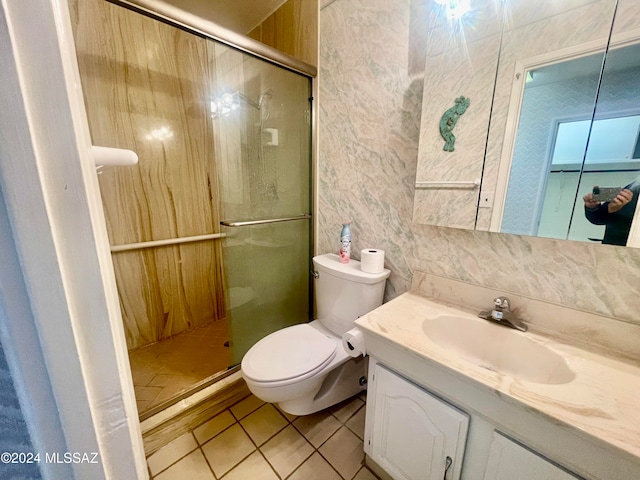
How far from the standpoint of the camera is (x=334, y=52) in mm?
1470

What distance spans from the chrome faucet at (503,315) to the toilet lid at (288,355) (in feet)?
2.35

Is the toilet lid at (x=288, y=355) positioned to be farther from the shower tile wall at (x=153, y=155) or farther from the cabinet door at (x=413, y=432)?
the shower tile wall at (x=153, y=155)

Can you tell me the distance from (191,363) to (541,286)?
194cm

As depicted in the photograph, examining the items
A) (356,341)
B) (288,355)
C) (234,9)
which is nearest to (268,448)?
(288,355)

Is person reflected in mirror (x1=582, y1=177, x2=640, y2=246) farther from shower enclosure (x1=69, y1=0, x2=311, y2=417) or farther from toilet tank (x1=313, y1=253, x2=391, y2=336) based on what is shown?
shower enclosure (x1=69, y1=0, x2=311, y2=417)

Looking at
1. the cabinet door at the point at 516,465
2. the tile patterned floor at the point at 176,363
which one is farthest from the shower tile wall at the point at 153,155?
the cabinet door at the point at 516,465

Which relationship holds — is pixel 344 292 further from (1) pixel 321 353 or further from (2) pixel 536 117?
(2) pixel 536 117

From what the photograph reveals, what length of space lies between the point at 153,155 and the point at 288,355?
1582 mm

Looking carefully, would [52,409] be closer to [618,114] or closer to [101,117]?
[618,114]

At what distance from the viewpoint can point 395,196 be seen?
131cm

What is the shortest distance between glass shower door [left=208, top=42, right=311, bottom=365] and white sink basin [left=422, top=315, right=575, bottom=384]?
1020mm

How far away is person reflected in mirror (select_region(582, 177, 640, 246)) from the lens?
77 centimetres

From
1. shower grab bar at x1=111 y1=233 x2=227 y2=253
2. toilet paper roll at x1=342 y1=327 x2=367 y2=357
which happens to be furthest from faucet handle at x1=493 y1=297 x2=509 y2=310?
shower grab bar at x1=111 y1=233 x2=227 y2=253

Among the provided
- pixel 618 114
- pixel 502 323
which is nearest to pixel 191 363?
pixel 502 323
